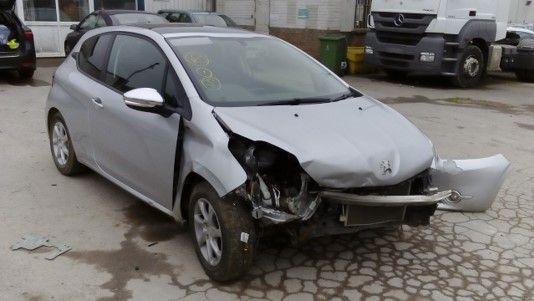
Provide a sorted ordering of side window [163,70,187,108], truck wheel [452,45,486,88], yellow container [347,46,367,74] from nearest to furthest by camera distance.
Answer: side window [163,70,187,108], truck wheel [452,45,486,88], yellow container [347,46,367,74]

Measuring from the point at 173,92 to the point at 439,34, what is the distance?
956 cm

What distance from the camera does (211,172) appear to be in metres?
3.27

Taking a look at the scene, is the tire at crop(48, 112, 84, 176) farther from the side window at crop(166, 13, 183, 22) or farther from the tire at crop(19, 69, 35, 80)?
the side window at crop(166, 13, 183, 22)

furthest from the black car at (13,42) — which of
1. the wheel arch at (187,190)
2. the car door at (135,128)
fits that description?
the wheel arch at (187,190)

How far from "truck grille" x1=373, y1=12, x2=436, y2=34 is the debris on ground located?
993cm

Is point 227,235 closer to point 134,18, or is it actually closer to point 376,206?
point 376,206

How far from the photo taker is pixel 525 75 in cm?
1411

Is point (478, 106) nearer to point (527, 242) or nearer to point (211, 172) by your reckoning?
point (527, 242)

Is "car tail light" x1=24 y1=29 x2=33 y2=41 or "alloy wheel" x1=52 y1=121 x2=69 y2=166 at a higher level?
"car tail light" x1=24 y1=29 x2=33 y2=41

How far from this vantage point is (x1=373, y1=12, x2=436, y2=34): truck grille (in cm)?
1180

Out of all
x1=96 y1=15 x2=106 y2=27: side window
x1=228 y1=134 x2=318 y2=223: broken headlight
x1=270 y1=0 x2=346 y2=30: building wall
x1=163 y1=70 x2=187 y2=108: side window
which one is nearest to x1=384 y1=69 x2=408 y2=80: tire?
x1=270 y1=0 x2=346 y2=30: building wall

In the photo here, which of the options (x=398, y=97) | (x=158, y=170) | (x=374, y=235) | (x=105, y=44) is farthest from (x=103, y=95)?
(x=398, y=97)

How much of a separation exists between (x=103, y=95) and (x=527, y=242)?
11.9 feet

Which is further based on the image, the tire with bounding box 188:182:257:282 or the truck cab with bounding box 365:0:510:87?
the truck cab with bounding box 365:0:510:87
